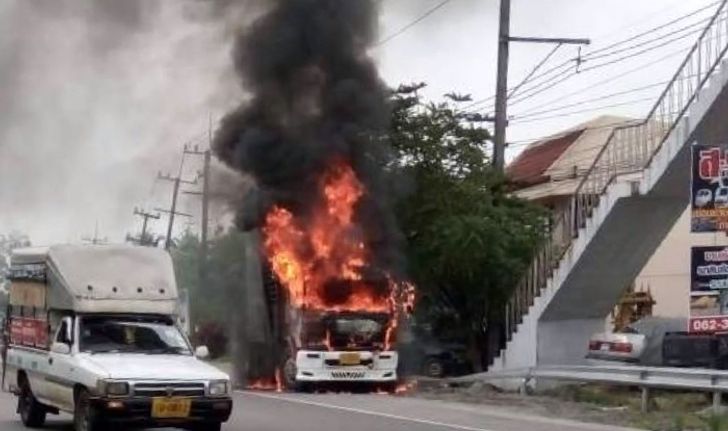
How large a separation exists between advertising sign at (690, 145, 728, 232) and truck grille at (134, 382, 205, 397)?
9922 mm

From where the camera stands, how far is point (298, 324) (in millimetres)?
27141

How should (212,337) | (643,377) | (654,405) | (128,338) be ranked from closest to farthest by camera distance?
(128,338) → (643,377) → (654,405) → (212,337)

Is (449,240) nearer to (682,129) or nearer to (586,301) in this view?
→ (586,301)

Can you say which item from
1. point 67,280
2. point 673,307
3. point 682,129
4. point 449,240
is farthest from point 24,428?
point 673,307

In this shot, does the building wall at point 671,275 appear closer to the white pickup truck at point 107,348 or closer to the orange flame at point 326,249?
the orange flame at point 326,249

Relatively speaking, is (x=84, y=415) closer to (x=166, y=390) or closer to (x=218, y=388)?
(x=166, y=390)

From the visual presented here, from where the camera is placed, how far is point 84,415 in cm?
1448

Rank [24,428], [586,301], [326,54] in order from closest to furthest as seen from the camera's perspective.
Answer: [24,428]
[586,301]
[326,54]

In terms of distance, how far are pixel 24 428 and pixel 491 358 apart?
1823 centimetres

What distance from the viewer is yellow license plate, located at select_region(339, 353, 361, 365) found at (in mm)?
26984

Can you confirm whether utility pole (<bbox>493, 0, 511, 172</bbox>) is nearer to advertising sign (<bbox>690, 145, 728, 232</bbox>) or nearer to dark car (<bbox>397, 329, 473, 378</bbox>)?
dark car (<bbox>397, 329, 473, 378</bbox>)

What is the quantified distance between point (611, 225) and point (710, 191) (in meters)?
5.36

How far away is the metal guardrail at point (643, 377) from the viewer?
19672mm

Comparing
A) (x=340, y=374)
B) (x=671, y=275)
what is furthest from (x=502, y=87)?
(x=671, y=275)
